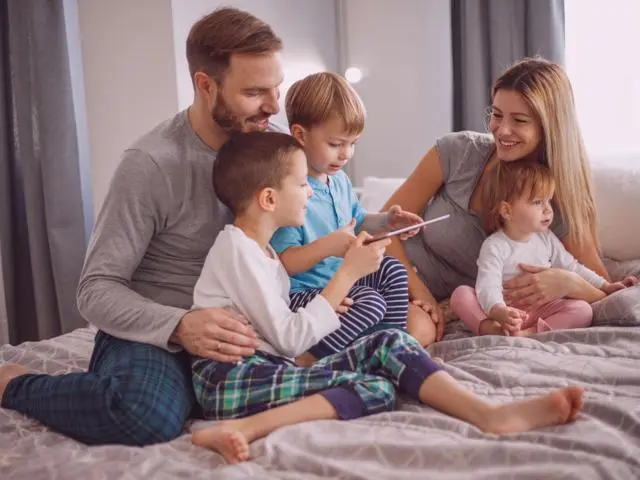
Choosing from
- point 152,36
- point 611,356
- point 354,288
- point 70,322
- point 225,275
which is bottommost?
point 70,322

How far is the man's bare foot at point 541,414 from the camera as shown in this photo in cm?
129

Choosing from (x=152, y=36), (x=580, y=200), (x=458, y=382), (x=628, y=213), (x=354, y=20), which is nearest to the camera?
(x=458, y=382)

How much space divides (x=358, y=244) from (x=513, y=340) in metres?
0.43

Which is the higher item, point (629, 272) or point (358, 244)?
point (358, 244)

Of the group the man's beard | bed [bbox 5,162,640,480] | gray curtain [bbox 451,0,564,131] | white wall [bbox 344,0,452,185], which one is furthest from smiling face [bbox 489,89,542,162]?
white wall [bbox 344,0,452,185]

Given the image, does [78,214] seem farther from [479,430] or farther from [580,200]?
[479,430]

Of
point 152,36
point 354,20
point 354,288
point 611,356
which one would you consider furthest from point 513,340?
point 354,20

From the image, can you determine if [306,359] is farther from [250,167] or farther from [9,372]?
[9,372]

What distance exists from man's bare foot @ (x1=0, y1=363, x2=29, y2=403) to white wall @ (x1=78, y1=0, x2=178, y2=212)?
4.69ft

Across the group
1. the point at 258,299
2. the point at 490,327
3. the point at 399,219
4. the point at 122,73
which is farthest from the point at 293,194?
the point at 122,73

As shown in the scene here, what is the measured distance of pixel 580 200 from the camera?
6.57 feet

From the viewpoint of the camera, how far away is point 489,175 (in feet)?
6.77

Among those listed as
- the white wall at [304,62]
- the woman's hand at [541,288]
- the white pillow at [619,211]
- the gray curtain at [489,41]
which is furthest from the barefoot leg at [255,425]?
the gray curtain at [489,41]

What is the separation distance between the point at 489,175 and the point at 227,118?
749 mm
